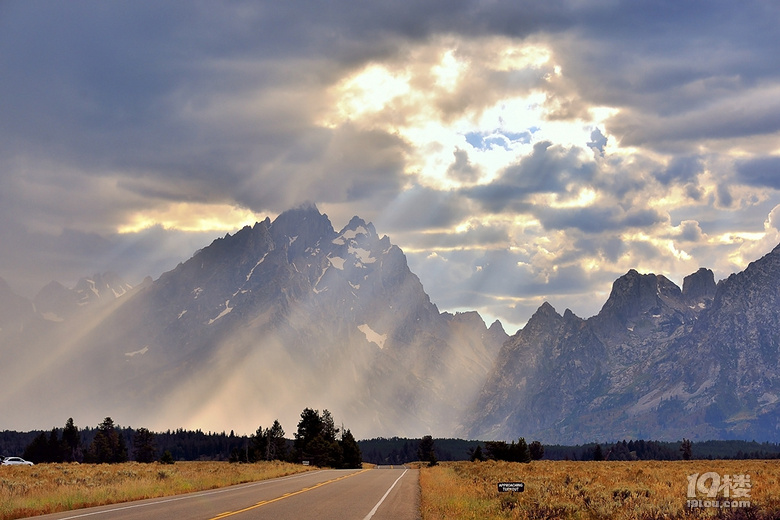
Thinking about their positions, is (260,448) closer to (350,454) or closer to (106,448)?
(350,454)

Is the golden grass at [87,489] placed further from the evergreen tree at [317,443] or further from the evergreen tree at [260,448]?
the evergreen tree at [260,448]

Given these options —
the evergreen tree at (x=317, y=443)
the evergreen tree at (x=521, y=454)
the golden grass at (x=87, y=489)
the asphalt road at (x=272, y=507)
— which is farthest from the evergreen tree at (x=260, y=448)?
the asphalt road at (x=272, y=507)

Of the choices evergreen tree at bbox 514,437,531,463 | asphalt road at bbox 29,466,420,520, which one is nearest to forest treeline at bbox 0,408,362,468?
evergreen tree at bbox 514,437,531,463

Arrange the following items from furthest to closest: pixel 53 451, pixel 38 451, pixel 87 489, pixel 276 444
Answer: pixel 276 444
pixel 53 451
pixel 38 451
pixel 87 489

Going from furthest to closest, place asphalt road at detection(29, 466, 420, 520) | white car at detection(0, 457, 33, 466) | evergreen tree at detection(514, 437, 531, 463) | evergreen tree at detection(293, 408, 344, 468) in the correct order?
evergreen tree at detection(293, 408, 344, 468) → evergreen tree at detection(514, 437, 531, 463) → white car at detection(0, 457, 33, 466) → asphalt road at detection(29, 466, 420, 520)

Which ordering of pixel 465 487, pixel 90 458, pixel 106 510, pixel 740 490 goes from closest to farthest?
pixel 106 510 → pixel 740 490 → pixel 465 487 → pixel 90 458

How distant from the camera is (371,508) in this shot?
28.1 metres

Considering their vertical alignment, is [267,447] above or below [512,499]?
below

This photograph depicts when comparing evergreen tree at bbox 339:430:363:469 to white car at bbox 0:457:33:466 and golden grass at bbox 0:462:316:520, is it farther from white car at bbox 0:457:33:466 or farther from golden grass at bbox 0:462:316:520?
golden grass at bbox 0:462:316:520

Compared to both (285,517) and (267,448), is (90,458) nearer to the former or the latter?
(267,448)

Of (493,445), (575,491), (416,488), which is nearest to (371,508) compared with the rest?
(575,491)

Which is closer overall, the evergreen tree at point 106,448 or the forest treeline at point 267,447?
the forest treeline at point 267,447

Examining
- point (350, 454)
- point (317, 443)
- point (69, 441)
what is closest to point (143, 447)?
point (69, 441)

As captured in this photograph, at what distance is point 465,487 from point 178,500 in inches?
555
